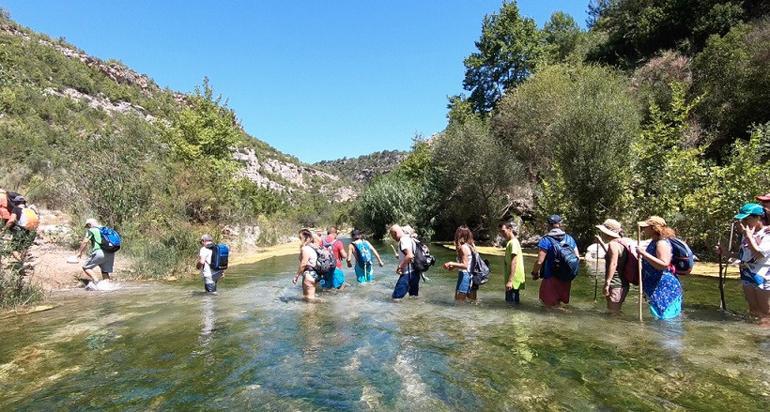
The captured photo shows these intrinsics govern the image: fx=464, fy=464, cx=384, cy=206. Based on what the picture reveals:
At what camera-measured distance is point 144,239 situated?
665 inches

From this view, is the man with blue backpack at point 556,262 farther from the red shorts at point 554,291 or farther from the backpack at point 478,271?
the backpack at point 478,271

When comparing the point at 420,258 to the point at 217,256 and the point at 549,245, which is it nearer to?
the point at 549,245

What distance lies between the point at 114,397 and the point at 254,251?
23.5m

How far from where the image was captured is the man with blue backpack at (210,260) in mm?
11078

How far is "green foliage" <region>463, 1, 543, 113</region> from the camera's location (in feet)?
160

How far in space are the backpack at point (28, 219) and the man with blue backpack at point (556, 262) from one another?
1009 cm

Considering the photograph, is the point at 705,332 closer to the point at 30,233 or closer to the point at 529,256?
the point at 30,233

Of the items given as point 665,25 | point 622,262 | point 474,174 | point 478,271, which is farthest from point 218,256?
point 665,25

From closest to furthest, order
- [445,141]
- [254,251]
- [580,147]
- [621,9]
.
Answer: [580,147] < [254,251] < [445,141] < [621,9]

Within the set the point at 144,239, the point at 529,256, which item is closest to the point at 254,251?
the point at 144,239

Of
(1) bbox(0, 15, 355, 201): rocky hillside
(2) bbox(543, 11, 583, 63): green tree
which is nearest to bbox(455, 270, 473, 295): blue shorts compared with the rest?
(1) bbox(0, 15, 355, 201): rocky hillside

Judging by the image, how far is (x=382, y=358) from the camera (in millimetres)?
6098

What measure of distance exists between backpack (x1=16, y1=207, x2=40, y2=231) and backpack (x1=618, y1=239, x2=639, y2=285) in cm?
1134

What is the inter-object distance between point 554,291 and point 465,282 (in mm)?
1742
